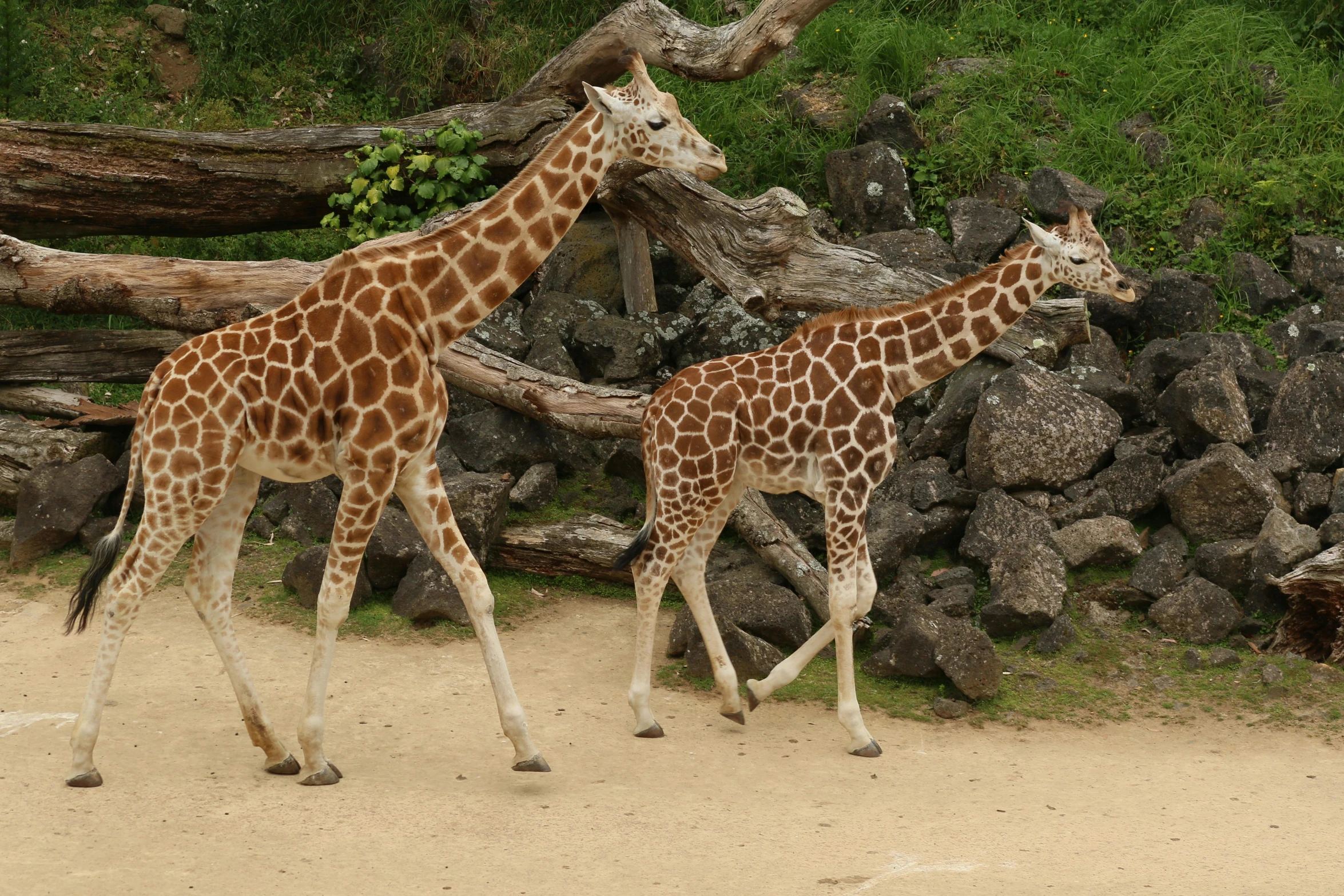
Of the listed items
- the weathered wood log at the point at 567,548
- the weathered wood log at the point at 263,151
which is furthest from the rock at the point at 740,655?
the weathered wood log at the point at 263,151

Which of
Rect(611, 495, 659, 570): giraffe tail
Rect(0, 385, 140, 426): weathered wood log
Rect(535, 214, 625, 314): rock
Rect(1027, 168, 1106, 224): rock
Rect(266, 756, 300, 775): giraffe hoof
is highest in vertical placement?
Rect(1027, 168, 1106, 224): rock

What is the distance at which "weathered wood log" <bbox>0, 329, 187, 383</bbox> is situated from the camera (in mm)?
10305

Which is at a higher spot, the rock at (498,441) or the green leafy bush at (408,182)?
the green leafy bush at (408,182)

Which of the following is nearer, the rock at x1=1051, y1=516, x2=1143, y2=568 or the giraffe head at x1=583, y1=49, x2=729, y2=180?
the giraffe head at x1=583, y1=49, x2=729, y2=180

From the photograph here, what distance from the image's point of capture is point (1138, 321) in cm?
1098

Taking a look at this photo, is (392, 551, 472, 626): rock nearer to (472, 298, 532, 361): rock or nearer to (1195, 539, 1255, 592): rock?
(472, 298, 532, 361): rock

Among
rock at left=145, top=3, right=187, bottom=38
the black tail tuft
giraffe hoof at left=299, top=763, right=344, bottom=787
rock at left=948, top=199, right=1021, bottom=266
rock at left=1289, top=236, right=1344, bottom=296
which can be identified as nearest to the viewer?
giraffe hoof at left=299, top=763, right=344, bottom=787

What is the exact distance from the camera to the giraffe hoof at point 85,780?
6207 mm

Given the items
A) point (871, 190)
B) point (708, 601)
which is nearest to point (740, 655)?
point (708, 601)

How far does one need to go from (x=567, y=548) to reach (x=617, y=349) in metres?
2.07

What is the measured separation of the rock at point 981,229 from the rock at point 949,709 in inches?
188

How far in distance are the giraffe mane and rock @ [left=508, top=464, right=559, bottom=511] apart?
2.85 m

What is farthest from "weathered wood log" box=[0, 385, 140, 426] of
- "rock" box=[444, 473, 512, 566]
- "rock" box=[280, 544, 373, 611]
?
"rock" box=[444, 473, 512, 566]

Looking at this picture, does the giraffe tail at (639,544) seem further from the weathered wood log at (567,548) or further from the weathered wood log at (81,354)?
the weathered wood log at (81,354)
